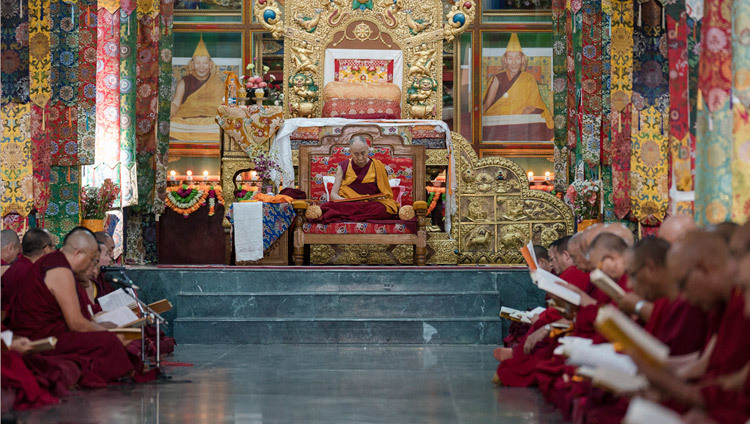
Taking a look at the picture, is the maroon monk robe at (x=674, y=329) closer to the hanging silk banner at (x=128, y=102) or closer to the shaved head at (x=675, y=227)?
the shaved head at (x=675, y=227)

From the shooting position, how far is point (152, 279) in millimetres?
9180

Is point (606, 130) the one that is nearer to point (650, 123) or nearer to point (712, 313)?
point (650, 123)

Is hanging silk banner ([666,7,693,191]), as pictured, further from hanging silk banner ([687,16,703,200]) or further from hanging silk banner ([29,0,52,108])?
hanging silk banner ([29,0,52,108])

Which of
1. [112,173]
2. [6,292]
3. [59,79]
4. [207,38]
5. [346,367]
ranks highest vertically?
[207,38]

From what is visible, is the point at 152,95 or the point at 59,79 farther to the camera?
the point at 152,95

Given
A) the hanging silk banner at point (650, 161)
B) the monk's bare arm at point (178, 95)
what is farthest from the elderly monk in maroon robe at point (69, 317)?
the monk's bare arm at point (178, 95)

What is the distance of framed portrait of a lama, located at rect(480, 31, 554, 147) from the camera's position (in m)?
15.0

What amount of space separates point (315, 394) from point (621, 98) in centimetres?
468

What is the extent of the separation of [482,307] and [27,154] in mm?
4039

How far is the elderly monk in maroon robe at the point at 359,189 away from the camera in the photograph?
35.1ft

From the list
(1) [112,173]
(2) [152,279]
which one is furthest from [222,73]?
(2) [152,279]

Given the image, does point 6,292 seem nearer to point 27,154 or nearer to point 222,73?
point 27,154

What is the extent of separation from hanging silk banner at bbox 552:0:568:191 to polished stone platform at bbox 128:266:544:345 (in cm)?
451

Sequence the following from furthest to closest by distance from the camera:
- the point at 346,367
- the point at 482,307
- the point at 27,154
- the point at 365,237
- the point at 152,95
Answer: the point at 152,95 < the point at 365,237 < the point at 482,307 < the point at 27,154 < the point at 346,367
